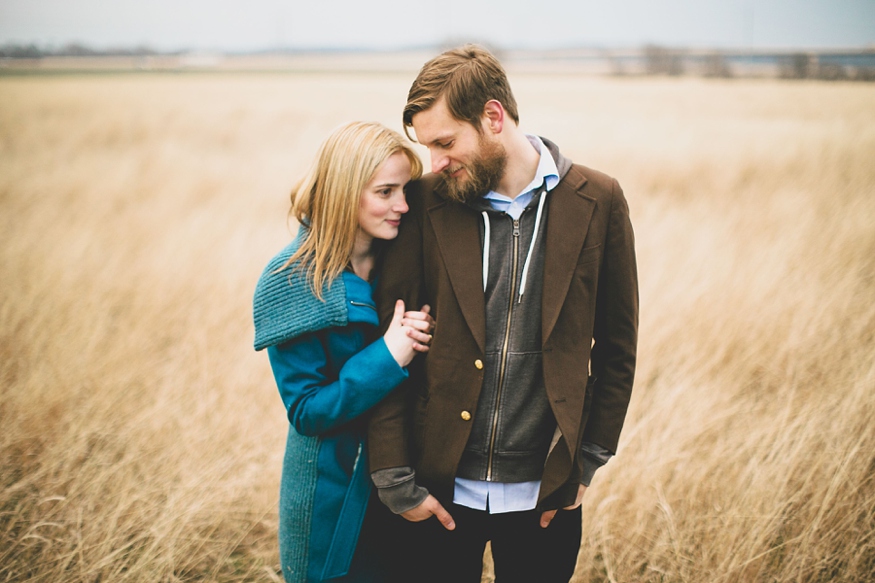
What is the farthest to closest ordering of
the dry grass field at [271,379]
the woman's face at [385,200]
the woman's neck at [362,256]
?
the dry grass field at [271,379] < the woman's neck at [362,256] < the woman's face at [385,200]

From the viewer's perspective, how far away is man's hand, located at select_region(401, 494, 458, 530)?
1642 millimetres

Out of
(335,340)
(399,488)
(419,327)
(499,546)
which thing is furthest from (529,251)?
(499,546)

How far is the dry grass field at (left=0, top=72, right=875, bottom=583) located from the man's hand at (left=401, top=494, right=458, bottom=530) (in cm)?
132

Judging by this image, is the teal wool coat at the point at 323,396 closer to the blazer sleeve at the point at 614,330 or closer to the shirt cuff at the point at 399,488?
the shirt cuff at the point at 399,488

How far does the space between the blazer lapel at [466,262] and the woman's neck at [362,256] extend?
0.89 ft

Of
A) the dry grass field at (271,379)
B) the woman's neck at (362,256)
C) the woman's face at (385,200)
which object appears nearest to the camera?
the woman's face at (385,200)

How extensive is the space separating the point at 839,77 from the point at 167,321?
57.6 ft

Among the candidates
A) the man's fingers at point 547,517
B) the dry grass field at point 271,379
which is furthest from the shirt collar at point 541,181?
the dry grass field at point 271,379

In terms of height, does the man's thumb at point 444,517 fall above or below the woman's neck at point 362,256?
below

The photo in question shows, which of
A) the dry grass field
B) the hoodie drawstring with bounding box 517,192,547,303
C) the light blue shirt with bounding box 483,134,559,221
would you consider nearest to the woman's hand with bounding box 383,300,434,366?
the hoodie drawstring with bounding box 517,192,547,303

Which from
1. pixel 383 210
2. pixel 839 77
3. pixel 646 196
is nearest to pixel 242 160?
pixel 646 196

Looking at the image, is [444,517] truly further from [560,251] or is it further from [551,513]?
[560,251]

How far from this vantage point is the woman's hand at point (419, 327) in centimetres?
162

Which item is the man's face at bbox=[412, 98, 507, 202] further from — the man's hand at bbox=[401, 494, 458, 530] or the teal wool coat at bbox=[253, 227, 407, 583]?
the man's hand at bbox=[401, 494, 458, 530]
